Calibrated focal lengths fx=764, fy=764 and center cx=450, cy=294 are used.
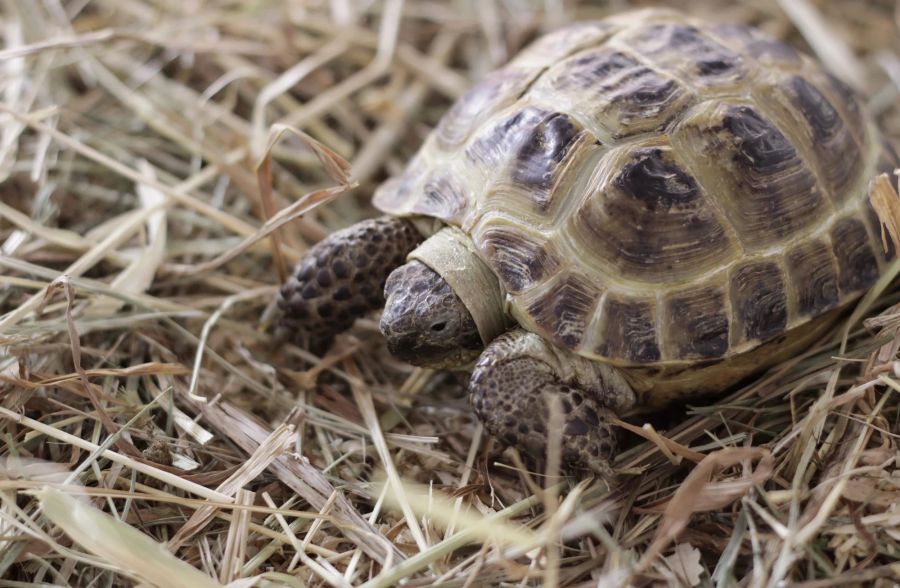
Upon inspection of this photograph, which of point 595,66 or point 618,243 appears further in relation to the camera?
point 595,66

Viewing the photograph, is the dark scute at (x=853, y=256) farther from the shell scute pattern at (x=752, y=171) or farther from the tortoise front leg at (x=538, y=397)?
the tortoise front leg at (x=538, y=397)

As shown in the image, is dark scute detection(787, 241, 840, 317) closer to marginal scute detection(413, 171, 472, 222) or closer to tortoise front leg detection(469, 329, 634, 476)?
tortoise front leg detection(469, 329, 634, 476)

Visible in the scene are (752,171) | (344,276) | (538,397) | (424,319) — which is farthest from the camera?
(344,276)

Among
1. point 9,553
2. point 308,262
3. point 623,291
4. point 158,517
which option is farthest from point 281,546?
point 623,291

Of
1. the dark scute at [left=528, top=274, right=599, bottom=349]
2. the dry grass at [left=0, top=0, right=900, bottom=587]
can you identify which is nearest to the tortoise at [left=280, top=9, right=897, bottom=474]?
→ the dark scute at [left=528, top=274, right=599, bottom=349]

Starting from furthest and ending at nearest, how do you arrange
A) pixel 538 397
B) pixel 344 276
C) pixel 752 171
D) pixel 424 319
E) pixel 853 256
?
pixel 344 276 → pixel 853 256 → pixel 752 171 → pixel 424 319 → pixel 538 397

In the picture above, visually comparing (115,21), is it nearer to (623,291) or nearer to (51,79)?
(51,79)

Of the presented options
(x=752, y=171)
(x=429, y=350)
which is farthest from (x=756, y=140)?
(x=429, y=350)

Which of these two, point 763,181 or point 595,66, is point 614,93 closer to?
point 595,66

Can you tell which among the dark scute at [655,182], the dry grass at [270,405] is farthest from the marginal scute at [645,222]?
the dry grass at [270,405]
